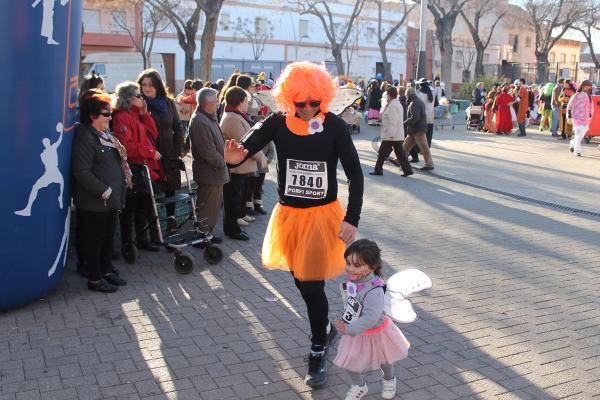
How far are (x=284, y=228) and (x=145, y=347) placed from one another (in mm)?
1406

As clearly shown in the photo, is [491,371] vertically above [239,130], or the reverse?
[239,130]

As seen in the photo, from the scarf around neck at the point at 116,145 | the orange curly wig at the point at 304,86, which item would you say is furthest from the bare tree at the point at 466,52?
the orange curly wig at the point at 304,86

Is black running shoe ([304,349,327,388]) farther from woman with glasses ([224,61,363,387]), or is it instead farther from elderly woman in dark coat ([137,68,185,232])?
elderly woman in dark coat ([137,68,185,232])

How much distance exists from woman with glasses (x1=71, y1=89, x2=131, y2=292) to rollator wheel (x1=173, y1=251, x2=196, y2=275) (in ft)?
2.28

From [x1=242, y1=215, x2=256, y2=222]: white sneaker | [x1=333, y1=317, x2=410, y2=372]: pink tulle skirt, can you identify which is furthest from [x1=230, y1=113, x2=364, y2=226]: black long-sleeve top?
[x1=242, y1=215, x2=256, y2=222]: white sneaker

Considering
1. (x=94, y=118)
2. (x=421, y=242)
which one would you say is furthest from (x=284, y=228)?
(x=421, y=242)

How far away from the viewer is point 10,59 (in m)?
4.58

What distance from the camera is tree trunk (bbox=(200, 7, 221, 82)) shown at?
68.0 ft

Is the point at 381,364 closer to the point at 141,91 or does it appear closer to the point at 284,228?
the point at 284,228

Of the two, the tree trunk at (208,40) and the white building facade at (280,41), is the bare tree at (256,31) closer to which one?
the white building facade at (280,41)

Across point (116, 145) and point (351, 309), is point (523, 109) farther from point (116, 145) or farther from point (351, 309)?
point (351, 309)

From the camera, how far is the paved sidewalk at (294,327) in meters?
4.11

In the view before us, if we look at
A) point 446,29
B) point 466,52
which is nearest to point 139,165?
point 446,29

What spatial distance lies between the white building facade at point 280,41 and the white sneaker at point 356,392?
4923 centimetres
